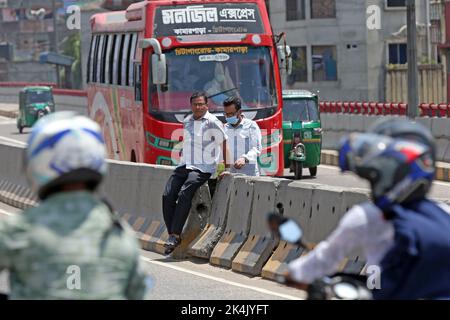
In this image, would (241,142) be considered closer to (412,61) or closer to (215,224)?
(215,224)

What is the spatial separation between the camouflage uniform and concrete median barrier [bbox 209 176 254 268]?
392 inches

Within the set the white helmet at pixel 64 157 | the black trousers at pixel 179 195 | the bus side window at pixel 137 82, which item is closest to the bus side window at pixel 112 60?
the bus side window at pixel 137 82

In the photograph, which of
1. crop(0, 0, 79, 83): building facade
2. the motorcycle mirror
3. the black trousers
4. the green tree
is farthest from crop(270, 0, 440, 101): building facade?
crop(0, 0, 79, 83): building facade

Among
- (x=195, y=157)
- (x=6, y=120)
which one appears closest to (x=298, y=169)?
(x=195, y=157)

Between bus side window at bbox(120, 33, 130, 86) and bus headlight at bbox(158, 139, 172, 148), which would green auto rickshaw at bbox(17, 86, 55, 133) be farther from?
bus headlight at bbox(158, 139, 172, 148)

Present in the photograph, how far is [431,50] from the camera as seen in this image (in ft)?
208

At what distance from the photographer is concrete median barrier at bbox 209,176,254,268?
48.4 feet

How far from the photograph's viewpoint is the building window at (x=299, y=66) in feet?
208

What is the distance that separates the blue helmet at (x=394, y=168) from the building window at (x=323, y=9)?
57625 mm

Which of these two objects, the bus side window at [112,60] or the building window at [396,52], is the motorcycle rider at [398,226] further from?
the building window at [396,52]

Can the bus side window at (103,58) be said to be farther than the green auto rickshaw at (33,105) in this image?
No
